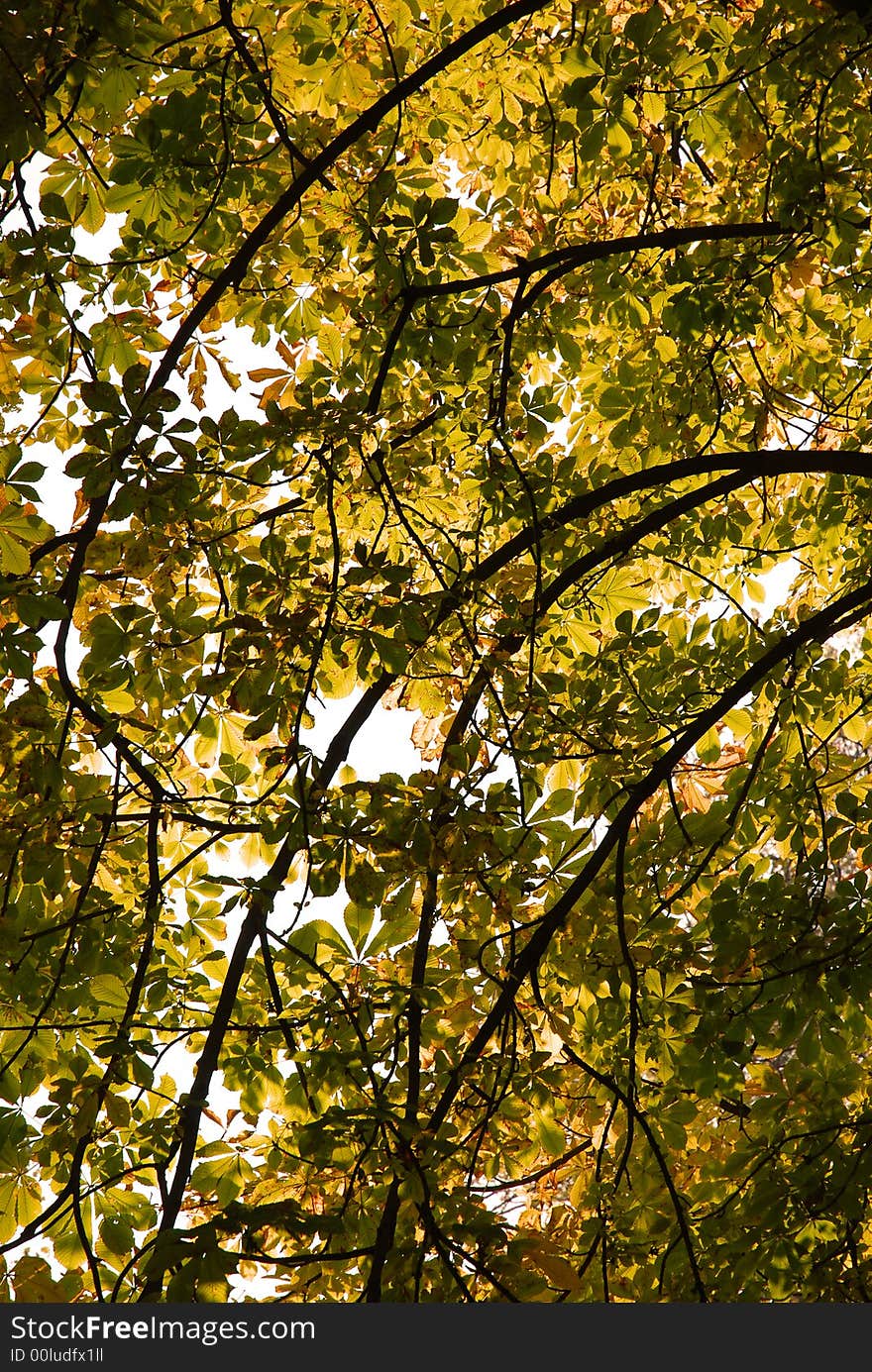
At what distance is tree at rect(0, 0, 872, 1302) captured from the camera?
103 inches

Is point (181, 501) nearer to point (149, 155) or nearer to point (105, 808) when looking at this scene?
point (105, 808)

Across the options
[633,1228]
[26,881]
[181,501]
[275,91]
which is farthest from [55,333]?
[633,1228]

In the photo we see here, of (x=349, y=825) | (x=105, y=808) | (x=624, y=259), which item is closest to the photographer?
(x=349, y=825)

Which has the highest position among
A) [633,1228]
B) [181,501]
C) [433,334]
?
[433,334]

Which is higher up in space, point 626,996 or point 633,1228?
point 626,996

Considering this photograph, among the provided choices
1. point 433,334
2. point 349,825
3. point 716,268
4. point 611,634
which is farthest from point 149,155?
point 611,634

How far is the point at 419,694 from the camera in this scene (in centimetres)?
368

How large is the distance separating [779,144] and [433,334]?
114cm

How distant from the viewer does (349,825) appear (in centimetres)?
259

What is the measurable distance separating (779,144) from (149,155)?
1781 mm

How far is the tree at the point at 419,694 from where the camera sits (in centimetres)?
262

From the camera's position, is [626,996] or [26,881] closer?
[26,881]

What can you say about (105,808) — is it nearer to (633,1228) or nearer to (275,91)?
(633,1228)

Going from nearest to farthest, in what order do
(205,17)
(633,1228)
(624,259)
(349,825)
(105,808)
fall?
(349,825), (105,808), (633,1228), (205,17), (624,259)
